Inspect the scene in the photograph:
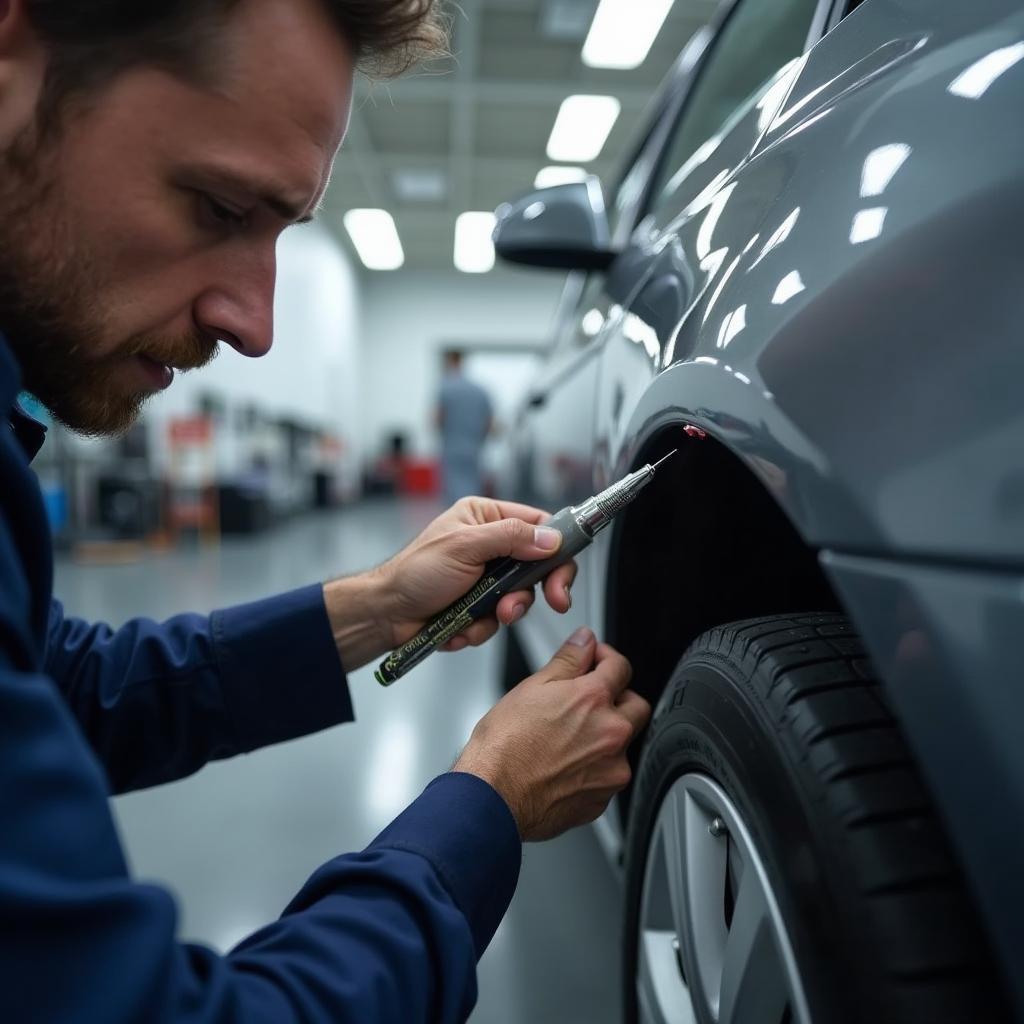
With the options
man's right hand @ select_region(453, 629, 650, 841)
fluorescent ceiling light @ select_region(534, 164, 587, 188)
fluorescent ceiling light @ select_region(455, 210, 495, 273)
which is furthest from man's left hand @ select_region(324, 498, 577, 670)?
fluorescent ceiling light @ select_region(455, 210, 495, 273)

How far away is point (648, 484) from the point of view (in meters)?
0.77

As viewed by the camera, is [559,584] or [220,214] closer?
[220,214]

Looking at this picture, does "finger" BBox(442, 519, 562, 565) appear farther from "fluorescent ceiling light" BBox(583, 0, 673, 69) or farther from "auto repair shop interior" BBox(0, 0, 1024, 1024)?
"fluorescent ceiling light" BBox(583, 0, 673, 69)

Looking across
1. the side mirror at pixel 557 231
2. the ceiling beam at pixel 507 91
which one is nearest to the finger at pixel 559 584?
the side mirror at pixel 557 231

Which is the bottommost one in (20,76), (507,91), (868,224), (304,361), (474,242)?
(868,224)

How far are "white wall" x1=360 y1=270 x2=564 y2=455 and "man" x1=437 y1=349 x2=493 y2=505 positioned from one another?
719 centimetres

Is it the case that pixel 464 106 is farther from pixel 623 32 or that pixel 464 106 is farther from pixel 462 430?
pixel 462 430

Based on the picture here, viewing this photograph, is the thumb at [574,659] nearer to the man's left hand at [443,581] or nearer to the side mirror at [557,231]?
the man's left hand at [443,581]

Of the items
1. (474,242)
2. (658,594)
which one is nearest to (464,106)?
(474,242)

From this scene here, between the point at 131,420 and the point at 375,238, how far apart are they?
11038 mm

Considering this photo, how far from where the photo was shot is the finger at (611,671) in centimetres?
74

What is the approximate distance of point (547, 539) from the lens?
82 cm

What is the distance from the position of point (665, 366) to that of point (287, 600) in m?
0.50

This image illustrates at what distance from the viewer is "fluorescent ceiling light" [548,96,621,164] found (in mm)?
6875
